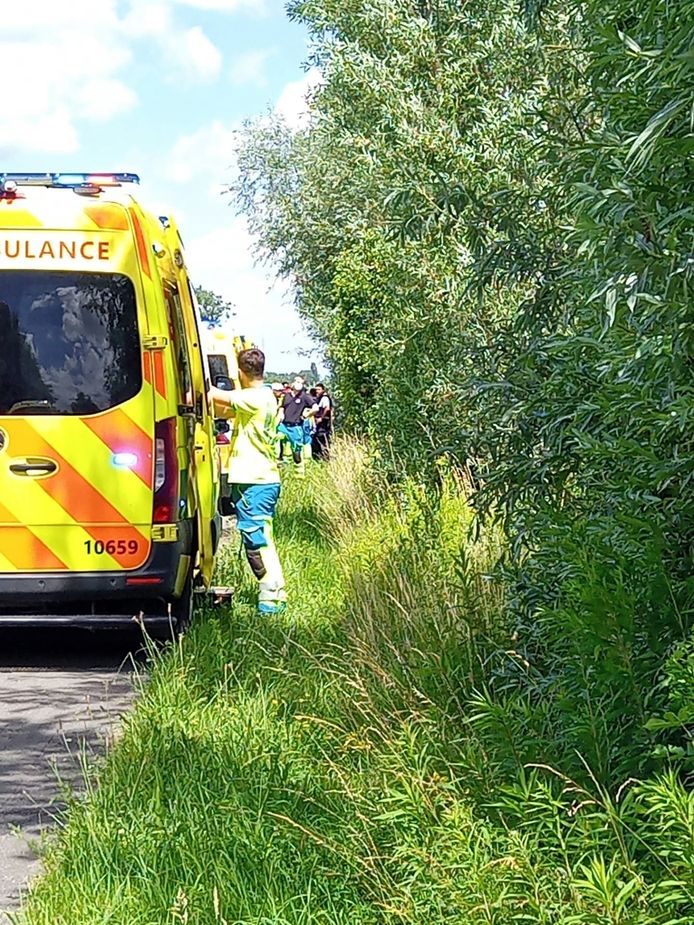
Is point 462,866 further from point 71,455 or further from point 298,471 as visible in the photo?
point 298,471

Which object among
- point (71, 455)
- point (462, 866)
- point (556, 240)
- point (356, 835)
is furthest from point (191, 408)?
point (462, 866)

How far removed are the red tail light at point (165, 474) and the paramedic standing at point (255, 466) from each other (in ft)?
5.26

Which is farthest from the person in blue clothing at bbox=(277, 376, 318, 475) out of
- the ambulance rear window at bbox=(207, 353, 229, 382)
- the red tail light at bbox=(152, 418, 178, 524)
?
the red tail light at bbox=(152, 418, 178, 524)

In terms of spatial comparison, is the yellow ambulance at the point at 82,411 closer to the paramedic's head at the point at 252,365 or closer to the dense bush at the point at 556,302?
the paramedic's head at the point at 252,365

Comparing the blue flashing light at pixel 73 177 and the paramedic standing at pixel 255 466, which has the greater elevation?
the blue flashing light at pixel 73 177

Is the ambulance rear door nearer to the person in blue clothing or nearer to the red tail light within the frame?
the red tail light

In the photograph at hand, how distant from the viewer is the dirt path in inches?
231

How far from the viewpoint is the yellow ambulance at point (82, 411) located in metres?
8.89

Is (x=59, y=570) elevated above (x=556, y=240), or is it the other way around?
(x=556, y=240)

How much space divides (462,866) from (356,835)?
0.67m

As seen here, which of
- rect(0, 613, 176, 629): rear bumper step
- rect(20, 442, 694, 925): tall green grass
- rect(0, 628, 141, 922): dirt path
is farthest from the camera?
rect(0, 613, 176, 629): rear bumper step

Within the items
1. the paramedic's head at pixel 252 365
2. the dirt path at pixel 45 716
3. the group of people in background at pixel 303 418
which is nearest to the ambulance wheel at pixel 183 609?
the dirt path at pixel 45 716

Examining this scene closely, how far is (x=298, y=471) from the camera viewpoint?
23.5 metres

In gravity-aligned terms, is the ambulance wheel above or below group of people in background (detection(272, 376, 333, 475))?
above
